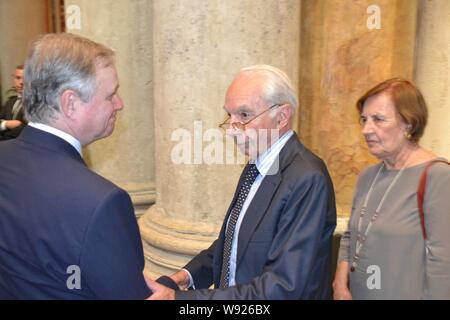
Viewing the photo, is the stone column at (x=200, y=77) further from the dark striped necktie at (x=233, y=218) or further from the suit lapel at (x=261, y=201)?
the suit lapel at (x=261, y=201)

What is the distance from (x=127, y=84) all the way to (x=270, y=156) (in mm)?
2363

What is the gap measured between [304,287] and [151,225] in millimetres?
1818

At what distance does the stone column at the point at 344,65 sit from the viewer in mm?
3332

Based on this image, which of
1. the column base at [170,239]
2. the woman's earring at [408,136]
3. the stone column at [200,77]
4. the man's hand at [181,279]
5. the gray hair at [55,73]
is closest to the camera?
the gray hair at [55,73]

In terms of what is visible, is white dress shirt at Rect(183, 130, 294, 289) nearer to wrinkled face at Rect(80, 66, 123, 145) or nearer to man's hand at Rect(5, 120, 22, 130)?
wrinkled face at Rect(80, 66, 123, 145)

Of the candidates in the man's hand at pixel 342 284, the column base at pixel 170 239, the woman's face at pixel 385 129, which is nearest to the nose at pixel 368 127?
the woman's face at pixel 385 129

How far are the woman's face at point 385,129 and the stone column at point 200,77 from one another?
778 mm

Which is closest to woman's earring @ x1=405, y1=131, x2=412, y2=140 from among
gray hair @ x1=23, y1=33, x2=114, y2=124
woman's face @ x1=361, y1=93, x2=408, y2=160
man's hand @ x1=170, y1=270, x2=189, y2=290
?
woman's face @ x1=361, y1=93, x2=408, y2=160

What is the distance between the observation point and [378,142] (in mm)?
2131

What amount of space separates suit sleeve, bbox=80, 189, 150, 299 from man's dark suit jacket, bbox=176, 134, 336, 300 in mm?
348

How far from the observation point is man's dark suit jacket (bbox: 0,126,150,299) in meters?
1.25
